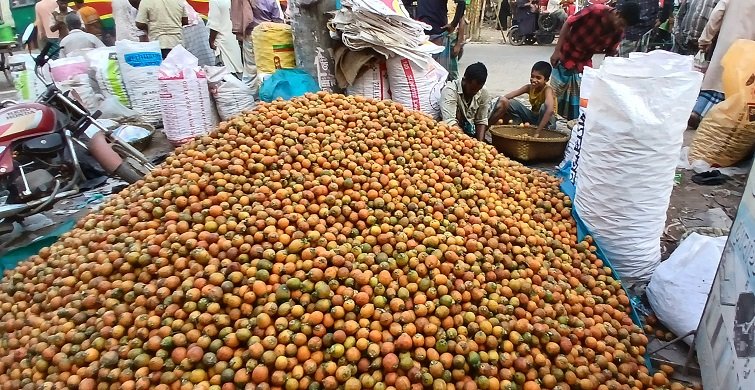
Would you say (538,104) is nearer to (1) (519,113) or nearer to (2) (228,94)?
(1) (519,113)

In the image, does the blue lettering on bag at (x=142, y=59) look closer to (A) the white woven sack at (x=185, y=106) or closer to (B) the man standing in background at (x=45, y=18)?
(A) the white woven sack at (x=185, y=106)

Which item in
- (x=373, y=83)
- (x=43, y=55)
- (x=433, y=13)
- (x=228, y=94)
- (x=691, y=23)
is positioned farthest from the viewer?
(x=691, y=23)

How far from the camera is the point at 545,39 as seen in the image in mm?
14117

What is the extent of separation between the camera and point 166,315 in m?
1.96

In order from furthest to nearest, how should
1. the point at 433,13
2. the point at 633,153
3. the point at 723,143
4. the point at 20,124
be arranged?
the point at 433,13 < the point at 723,143 < the point at 20,124 < the point at 633,153

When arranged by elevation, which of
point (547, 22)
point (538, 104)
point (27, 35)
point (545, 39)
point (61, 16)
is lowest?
point (545, 39)

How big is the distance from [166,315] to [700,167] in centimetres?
453

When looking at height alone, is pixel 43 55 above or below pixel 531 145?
above

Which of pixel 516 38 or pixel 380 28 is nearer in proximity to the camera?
pixel 380 28

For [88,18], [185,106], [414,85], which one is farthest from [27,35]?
[88,18]

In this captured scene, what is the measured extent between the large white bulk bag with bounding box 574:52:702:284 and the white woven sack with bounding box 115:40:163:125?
4.74m

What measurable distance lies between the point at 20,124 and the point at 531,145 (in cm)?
386

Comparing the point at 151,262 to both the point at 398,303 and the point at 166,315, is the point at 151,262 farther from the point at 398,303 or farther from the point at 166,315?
the point at 398,303

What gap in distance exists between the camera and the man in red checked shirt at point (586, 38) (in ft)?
17.7
